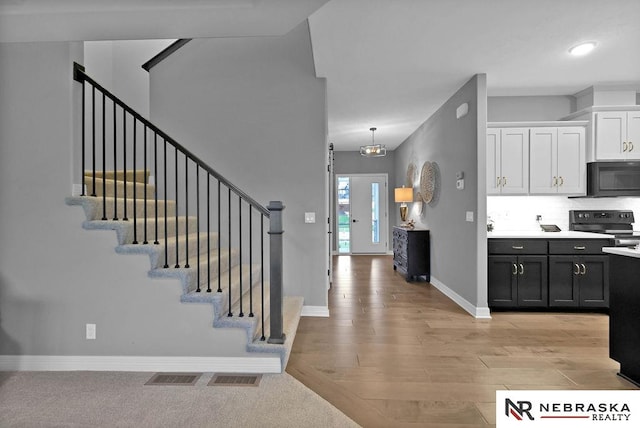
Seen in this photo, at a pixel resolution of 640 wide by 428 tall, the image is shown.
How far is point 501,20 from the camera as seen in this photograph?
2836 mm

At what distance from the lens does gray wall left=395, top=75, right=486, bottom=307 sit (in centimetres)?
401

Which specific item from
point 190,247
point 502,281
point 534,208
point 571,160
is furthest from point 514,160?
point 190,247

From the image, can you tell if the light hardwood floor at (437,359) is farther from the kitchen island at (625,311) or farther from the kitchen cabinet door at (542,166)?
the kitchen cabinet door at (542,166)

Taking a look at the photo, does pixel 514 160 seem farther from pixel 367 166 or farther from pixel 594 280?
pixel 367 166

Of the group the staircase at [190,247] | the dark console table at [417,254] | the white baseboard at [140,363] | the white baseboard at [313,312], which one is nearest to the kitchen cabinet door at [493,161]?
the dark console table at [417,254]

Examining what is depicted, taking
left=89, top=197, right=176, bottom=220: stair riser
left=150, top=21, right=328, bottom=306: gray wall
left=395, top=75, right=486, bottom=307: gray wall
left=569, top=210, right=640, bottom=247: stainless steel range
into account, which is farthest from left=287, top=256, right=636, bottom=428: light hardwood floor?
left=89, top=197, right=176, bottom=220: stair riser

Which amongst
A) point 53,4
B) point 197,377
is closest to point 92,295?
point 197,377

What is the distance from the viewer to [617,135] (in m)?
4.31

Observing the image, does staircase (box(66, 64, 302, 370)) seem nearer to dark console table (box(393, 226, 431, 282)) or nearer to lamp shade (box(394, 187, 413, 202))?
dark console table (box(393, 226, 431, 282))

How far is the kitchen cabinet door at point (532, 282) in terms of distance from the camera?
13.4ft

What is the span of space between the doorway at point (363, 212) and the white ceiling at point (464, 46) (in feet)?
14.1

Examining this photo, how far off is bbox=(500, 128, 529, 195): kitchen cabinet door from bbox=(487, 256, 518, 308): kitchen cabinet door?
35.1 inches

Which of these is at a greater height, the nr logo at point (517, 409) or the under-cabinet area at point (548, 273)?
the under-cabinet area at point (548, 273)

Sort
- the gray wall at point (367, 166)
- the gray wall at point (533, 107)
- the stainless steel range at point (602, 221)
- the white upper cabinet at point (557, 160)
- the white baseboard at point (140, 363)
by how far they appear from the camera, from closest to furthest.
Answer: the white baseboard at point (140, 363), the white upper cabinet at point (557, 160), the stainless steel range at point (602, 221), the gray wall at point (533, 107), the gray wall at point (367, 166)
